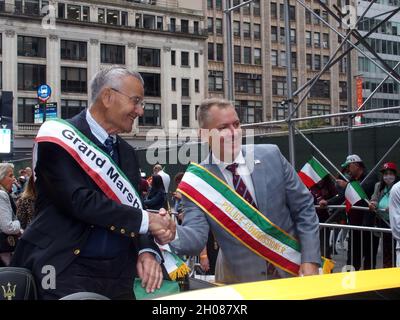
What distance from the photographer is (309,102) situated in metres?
55.5

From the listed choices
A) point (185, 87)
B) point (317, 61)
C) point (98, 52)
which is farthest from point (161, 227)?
point (185, 87)

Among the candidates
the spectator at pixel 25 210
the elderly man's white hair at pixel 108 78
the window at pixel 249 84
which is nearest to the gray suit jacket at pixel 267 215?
the elderly man's white hair at pixel 108 78

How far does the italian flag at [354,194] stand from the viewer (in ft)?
29.7

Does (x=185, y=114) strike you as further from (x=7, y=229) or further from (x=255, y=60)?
(x=7, y=229)

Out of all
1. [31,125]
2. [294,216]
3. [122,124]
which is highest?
[31,125]

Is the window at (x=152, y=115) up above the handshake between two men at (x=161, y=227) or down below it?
above

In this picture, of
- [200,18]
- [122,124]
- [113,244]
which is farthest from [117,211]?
[200,18]

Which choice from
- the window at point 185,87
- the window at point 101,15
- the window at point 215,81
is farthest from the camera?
the window at point 215,81

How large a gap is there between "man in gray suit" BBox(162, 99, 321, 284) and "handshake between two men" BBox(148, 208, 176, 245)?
0.42 m

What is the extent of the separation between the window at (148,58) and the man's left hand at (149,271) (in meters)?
47.6

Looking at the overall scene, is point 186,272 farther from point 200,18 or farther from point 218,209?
point 200,18

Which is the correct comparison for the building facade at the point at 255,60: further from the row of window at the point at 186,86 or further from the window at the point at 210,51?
the row of window at the point at 186,86

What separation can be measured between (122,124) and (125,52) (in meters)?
47.8

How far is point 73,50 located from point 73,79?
291 centimetres
